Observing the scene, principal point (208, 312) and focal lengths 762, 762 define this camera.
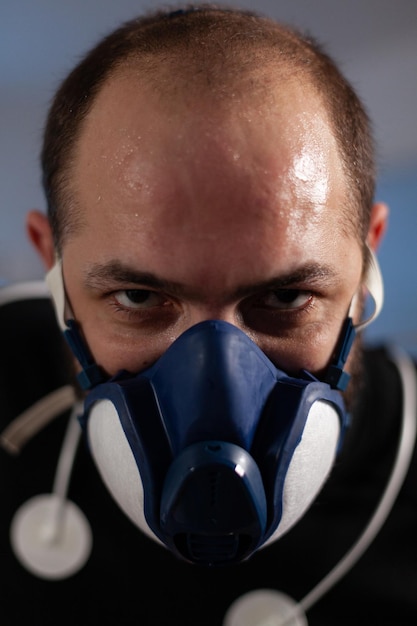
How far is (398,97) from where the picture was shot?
2.16m

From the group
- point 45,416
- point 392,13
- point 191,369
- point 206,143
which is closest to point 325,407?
point 191,369

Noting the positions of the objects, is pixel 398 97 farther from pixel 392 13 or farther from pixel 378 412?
pixel 378 412

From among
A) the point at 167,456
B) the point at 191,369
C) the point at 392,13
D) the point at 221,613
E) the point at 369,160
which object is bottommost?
the point at 221,613

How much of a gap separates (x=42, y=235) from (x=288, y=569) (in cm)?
72

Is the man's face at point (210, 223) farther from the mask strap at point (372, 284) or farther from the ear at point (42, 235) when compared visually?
the ear at point (42, 235)

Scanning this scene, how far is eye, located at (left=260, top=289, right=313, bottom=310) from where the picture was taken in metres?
1.00

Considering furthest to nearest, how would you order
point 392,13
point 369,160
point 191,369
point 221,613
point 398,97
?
point 398,97 → point 392,13 → point 221,613 → point 369,160 → point 191,369

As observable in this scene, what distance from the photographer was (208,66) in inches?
38.1

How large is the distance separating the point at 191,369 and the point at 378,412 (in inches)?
22.6

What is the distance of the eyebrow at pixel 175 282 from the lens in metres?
0.94

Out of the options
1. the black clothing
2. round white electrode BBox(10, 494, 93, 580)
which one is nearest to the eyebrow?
the black clothing

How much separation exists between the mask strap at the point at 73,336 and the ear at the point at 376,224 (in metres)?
0.46

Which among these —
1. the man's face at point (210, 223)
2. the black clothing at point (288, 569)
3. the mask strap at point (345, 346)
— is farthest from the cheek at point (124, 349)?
the black clothing at point (288, 569)

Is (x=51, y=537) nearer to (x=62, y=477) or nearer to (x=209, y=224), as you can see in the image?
(x=62, y=477)
